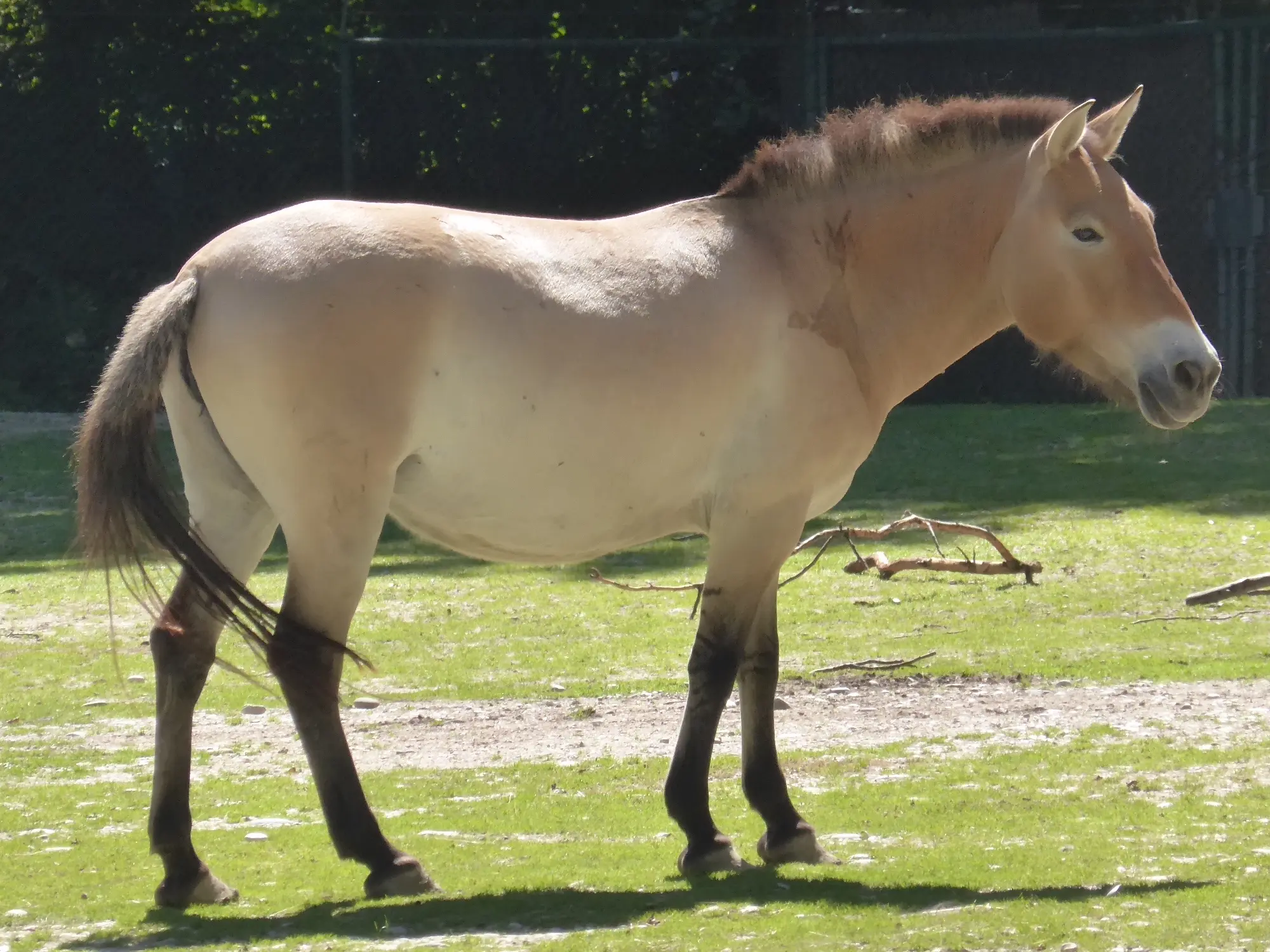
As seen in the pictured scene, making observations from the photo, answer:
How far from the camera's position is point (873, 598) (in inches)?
353

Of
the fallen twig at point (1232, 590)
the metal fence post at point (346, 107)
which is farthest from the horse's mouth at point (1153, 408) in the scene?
the metal fence post at point (346, 107)

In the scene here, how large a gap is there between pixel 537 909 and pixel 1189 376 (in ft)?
7.83

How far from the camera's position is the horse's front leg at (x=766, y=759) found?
504 cm

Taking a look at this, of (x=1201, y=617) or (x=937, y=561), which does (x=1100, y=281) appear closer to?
(x=1201, y=617)

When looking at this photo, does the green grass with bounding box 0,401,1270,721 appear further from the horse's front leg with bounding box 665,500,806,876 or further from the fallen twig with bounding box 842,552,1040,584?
the horse's front leg with bounding box 665,500,806,876

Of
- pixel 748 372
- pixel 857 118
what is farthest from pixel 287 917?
pixel 857 118

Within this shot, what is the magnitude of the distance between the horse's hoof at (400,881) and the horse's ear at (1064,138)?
275cm

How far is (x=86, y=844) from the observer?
530 centimetres

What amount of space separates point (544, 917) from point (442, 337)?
5.11 feet

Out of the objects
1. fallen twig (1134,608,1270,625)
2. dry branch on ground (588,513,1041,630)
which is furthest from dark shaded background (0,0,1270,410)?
fallen twig (1134,608,1270,625)

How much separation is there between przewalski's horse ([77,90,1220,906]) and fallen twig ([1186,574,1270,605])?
122 inches

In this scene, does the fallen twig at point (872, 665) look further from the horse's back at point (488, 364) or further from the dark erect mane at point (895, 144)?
the dark erect mane at point (895, 144)

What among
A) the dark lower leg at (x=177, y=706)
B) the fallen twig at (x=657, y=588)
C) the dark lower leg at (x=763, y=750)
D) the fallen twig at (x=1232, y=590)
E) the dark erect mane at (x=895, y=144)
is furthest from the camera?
the fallen twig at (x=657, y=588)

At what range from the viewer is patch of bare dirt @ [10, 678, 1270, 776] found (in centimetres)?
639
